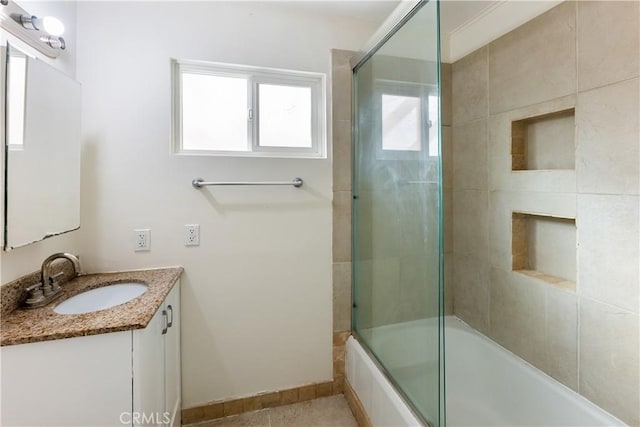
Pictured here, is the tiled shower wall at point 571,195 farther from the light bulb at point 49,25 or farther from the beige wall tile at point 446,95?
the light bulb at point 49,25

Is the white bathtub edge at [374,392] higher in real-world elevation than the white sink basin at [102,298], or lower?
lower

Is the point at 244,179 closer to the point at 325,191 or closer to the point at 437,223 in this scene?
the point at 325,191

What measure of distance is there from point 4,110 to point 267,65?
1233 millimetres

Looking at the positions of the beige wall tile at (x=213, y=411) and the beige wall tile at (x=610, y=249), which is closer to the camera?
the beige wall tile at (x=610, y=249)

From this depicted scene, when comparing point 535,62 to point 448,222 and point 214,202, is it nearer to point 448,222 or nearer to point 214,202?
point 448,222

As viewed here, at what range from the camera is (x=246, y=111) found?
74.6 inches

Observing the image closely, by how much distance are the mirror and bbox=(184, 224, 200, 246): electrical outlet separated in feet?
1.67

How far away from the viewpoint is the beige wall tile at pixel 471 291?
1.96 m

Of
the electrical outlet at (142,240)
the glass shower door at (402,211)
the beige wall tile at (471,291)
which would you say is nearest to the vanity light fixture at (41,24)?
the electrical outlet at (142,240)

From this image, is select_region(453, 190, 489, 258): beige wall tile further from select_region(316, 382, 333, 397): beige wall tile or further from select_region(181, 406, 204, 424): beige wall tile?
select_region(181, 406, 204, 424): beige wall tile

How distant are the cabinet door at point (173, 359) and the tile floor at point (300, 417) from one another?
274 mm

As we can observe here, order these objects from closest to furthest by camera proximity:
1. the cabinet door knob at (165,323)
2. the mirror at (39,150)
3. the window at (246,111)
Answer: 1. the mirror at (39,150)
2. the cabinet door knob at (165,323)
3. the window at (246,111)

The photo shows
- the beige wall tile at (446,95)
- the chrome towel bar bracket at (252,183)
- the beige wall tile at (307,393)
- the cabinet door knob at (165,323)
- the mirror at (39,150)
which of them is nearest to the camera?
the mirror at (39,150)

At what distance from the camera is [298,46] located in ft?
6.11
